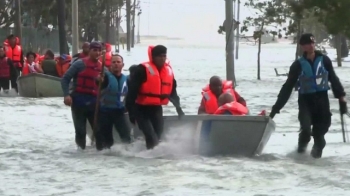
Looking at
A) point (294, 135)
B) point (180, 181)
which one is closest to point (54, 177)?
point (180, 181)

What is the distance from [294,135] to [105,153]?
15.0 ft

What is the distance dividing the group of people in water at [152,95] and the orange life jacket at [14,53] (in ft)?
50.4

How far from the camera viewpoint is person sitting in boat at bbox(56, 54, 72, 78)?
25.6 metres

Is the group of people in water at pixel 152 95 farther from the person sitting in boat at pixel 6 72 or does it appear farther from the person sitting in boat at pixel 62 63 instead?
the person sitting in boat at pixel 6 72

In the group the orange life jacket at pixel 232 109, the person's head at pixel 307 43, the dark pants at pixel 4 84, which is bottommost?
the dark pants at pixel 4 84

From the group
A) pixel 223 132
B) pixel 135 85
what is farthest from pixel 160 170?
pixel 223 132

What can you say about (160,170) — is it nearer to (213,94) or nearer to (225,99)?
(225,99)

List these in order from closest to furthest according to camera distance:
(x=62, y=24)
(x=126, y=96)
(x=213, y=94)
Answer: (x=126, y=96)
(x=213, y=94)
(x=62, y=24)

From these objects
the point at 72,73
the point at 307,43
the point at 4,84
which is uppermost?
the point at 307,43

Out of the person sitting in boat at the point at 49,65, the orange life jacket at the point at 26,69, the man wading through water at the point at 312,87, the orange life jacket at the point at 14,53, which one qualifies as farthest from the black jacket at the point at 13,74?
the man wading through water at the point at 312,87

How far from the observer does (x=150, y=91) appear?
13.1 meters

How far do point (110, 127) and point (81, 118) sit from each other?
0.49 m

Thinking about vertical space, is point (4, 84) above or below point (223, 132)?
below

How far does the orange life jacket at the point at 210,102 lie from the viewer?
14469mm
